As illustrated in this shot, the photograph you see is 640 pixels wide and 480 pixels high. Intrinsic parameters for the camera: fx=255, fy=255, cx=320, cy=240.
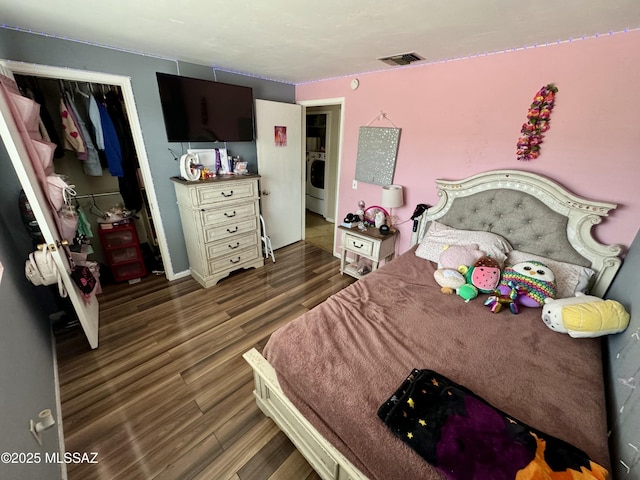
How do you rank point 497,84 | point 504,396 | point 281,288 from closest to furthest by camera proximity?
1. point 504,396
2. point 497,84
3. point 281,288

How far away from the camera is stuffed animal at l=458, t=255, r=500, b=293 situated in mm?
1692

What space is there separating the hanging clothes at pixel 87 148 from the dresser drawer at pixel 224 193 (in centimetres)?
106

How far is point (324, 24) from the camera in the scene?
1518mm

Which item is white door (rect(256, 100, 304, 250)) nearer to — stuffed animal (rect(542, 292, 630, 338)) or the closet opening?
the closet opening

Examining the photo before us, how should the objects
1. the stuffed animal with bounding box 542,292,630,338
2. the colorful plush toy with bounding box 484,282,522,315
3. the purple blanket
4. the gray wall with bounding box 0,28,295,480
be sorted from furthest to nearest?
the colorful plush toy with bounding box 484,282,522,315
the stuffed animal with bounding box 542,292,630,338
the gray wall with bounding box 0,28,295,480
the purple blanket

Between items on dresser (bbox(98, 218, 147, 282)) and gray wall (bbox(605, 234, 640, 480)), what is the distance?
370 centimetres

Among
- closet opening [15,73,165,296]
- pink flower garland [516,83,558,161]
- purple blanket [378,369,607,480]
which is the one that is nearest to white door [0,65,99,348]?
closet opening [15,73,165,296]

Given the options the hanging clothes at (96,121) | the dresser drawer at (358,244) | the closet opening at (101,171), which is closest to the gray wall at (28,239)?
the closet opening at (101,171)

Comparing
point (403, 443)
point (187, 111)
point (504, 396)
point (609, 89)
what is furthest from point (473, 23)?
point (187, 111)

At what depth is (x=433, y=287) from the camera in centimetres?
179

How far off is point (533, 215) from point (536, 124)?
655 mm

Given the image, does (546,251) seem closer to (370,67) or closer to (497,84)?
(497,84)

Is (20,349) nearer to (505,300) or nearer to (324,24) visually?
(324,24)

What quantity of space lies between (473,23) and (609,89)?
98cm
